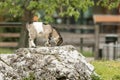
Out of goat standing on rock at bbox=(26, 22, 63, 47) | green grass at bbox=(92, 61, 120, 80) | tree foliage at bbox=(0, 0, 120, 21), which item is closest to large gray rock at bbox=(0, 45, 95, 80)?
green grass at bbox=(92, 61, 120, 80)

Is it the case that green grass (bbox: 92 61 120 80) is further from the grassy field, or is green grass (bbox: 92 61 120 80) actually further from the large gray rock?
the large gray rock

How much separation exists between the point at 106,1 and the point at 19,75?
250 inches

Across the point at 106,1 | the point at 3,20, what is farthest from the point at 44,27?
the point at 3,20

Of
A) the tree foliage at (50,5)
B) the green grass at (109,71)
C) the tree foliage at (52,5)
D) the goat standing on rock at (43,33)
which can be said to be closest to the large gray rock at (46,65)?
the green grass at (109,71)

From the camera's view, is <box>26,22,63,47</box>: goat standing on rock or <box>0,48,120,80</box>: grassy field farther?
<box>26,22,63,47</box>: goat standing on rock

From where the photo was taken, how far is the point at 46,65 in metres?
7.93

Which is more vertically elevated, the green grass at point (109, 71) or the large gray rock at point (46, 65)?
the large gray rock at point (46, 65)

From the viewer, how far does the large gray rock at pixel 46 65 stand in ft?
25.5

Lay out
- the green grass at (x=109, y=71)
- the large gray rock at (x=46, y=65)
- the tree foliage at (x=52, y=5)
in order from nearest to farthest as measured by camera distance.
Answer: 1. the large gray rock at (x=46, y=65)
2. the green grass at (x=109, y=71)
3. the tree foliage at (x=52, y=5)

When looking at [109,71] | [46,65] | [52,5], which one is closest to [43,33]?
[109,71]

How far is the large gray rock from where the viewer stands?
→ 307 inches

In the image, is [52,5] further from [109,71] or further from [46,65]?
[46,65]

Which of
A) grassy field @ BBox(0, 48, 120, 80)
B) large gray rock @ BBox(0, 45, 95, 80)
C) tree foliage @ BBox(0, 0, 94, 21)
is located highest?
large gray rock @ BBox(0, 45, 95, 80)

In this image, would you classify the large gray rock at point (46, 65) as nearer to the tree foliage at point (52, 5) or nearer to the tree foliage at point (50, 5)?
the tree foliage at point (52, 5)
